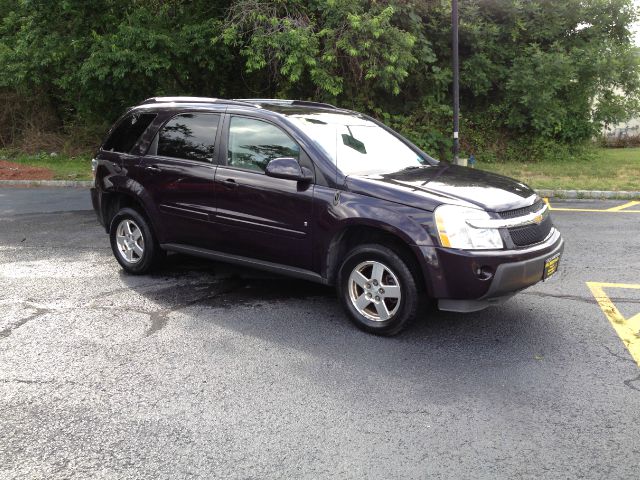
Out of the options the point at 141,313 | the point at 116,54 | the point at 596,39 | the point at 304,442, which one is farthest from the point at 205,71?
the point at 304,442

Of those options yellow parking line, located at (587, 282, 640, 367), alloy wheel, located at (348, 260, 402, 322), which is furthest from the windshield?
yellow parking line, located at (587, 282, 640, 367)

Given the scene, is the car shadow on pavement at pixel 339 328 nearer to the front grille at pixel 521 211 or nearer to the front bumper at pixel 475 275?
the front bumper at pixel 475 275

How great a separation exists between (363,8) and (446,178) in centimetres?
1151

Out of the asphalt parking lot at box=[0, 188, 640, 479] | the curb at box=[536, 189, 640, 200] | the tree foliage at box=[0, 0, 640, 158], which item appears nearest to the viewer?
the asphalt parking lot at box=[0, 188, 640, 479]

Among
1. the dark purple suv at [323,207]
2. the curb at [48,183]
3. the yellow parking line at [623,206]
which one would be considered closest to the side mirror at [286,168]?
the dark purple suv at [323,207]

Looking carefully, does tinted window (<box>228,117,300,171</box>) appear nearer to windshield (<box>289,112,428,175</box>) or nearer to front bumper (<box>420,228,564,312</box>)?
windshield (<box>289,112,428,175</box>)

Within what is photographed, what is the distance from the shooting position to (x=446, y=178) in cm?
498

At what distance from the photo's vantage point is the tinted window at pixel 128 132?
619 cm

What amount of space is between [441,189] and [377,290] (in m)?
0.91

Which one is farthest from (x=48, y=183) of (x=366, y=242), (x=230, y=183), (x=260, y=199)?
(x=366, y=242)

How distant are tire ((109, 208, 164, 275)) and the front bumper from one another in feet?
10.0

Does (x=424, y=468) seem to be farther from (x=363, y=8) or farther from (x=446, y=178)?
(x=363, y=8)

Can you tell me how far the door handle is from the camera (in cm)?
525

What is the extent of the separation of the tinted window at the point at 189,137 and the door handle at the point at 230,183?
330mm
